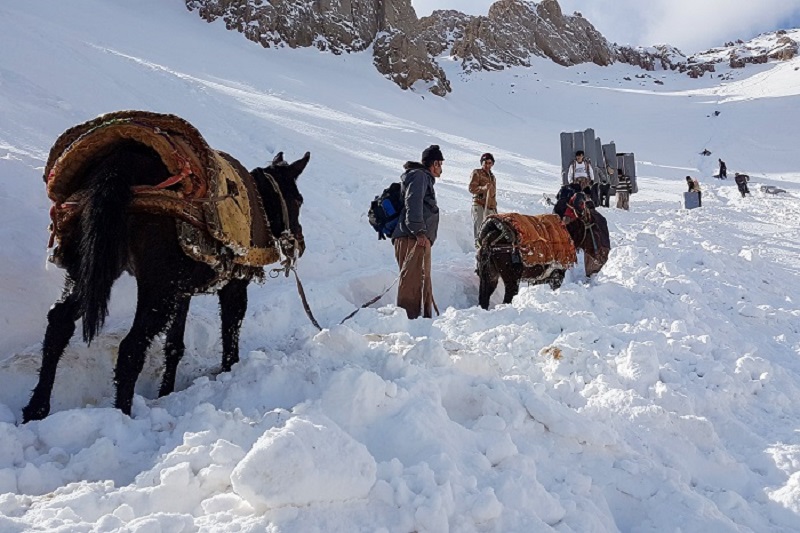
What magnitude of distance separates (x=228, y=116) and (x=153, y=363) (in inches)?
448

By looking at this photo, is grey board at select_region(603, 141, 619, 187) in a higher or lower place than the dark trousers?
higher

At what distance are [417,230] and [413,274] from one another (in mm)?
484

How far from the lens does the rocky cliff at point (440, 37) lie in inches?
1506

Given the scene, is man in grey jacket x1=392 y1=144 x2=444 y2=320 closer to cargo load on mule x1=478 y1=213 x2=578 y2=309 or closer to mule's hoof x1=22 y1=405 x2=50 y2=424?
cargo load on mule x1=478 y1=213 x2=578 y2=309

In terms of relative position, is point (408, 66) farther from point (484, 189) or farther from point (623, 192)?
point (484, 189)

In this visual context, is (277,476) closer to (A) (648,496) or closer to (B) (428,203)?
(A) (648,496)

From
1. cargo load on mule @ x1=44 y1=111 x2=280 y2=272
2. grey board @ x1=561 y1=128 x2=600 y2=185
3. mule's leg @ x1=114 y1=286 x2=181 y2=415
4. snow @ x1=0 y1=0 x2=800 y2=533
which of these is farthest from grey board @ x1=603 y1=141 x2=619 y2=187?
mule's leg @ x1=114 y1=286 x2=181 y2=415

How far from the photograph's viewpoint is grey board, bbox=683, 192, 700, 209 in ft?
57.1

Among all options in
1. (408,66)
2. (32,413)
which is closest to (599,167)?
(32,413)

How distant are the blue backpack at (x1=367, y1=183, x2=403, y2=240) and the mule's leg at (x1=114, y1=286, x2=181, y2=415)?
11.4 feet

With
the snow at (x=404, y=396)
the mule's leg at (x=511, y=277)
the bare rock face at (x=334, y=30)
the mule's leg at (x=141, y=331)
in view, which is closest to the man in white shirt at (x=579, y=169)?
the snow at (x=404, y=396)

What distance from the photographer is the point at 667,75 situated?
62.2 meters

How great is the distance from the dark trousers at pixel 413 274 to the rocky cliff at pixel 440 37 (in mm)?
34335

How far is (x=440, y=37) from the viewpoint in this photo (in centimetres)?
6575
